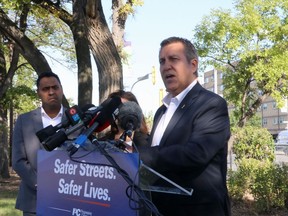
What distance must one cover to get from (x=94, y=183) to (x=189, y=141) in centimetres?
54

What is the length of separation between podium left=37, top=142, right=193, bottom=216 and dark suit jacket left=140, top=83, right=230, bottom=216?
161 millimetres

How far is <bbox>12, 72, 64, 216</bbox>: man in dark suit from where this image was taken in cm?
414

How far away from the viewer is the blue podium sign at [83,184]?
2.30m

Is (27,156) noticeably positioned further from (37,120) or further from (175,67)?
(175,67)

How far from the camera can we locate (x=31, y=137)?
4277mm

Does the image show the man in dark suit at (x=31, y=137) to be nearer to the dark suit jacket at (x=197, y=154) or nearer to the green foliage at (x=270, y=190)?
the dark suit jacket at (x=197, y=154)

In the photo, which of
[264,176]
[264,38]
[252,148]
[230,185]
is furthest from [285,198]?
[264,38]

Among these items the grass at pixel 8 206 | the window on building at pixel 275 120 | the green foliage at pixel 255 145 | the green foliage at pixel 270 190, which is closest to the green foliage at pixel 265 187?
the green foliage at pixel 270 190

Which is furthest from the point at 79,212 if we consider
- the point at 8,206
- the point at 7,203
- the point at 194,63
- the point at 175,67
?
the point at 7,203

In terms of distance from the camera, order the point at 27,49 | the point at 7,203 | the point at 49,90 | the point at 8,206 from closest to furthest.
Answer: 1. the point at 49,90
2. the point at 27,49
3. the point at 8,206
4. the point at 7,203

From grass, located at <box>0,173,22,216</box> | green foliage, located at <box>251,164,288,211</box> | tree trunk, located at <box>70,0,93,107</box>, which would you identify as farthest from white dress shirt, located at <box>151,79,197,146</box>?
grass, located at <box>0,173,22,216</box>

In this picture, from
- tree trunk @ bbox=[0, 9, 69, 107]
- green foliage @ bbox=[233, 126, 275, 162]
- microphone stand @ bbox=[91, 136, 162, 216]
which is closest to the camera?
microphone stand @ bbox=[91, 136, 162, 216]

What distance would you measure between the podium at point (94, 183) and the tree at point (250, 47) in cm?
1811

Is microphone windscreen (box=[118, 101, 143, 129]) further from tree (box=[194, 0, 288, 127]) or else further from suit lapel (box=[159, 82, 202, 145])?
tree (box=[194, 0, 288, 127])
